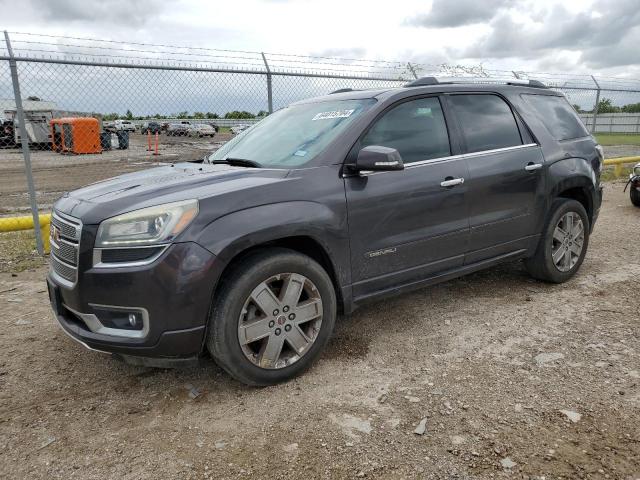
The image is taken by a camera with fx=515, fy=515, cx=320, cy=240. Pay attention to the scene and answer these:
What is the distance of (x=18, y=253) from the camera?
6230 mm

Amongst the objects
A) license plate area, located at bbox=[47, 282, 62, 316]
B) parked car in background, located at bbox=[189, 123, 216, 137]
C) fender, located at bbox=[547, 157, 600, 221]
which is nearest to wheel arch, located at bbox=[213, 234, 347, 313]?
license plate area, located at bbox=[47, 282, 62, 316]

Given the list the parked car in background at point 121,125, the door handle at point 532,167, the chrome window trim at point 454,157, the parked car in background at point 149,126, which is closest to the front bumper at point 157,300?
the chrome window trim at point 454,157

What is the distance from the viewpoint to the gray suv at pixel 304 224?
Answer: 2.71 m

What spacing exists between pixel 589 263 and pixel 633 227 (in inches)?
89.4

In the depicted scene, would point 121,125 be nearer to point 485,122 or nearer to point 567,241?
point 485,122

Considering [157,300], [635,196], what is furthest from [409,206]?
[635,196]

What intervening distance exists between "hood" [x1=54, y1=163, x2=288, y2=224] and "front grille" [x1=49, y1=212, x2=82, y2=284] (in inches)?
2.3

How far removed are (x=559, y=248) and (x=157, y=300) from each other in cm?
360

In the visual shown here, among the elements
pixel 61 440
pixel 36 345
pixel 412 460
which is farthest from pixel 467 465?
pixel 36 345

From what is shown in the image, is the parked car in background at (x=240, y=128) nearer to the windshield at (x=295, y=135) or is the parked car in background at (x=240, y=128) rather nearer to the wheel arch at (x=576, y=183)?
the windshield at (x=295, y=135)

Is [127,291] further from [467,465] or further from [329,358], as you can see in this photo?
[467,465]

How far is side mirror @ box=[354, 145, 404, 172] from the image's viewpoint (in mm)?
3131

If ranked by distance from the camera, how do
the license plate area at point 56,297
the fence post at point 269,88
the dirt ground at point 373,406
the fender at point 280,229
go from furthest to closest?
1. the fence post at point 269,88
2. the license plate area at point 56,297
3. the fender at point 280,229
4. the dirt ground at point 373,406

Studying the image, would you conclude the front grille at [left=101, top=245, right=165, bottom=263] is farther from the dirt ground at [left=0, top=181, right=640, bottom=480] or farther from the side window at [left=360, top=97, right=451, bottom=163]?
the side window at [left=360, top=97, right=451, bottom=163]
